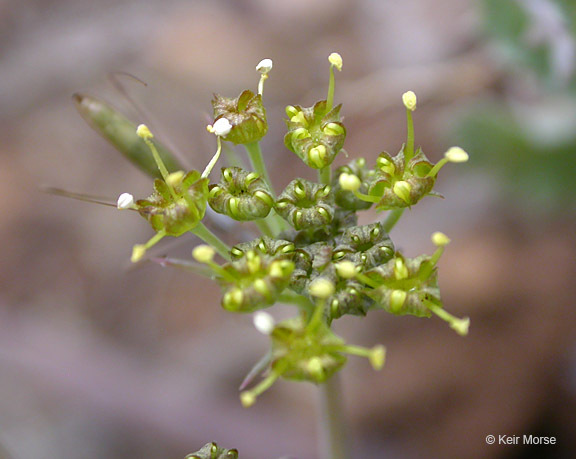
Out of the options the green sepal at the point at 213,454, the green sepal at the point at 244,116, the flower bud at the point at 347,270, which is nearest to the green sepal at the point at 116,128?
the green sepal at the point at 244,116

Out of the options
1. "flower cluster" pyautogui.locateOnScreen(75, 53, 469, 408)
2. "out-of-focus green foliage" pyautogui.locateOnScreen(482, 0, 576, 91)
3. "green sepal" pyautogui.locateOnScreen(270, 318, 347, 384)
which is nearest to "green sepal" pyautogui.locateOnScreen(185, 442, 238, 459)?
"flower cluster" pyautogui.locateOnScreen(75, 53, 469, 408)

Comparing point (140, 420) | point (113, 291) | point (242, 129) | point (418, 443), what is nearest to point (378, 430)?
point (418, 443)

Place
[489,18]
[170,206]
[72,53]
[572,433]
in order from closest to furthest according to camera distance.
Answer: [170,206] < [572,433] < [489,18] < [72,53]

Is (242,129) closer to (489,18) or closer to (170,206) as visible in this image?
(170,206)

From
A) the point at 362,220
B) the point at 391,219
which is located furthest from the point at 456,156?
the point at 362,220

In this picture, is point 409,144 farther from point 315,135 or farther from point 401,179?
point 315,135
